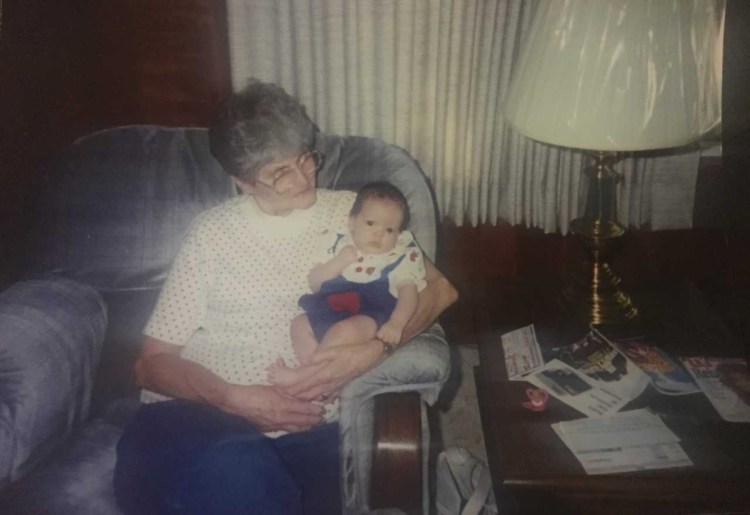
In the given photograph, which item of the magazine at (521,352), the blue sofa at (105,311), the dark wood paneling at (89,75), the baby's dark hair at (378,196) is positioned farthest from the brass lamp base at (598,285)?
the dark wood paneling at (89,75)

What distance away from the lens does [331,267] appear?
1134 mm

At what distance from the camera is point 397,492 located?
41.0 inches

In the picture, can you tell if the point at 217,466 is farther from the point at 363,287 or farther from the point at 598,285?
the point at 598,285

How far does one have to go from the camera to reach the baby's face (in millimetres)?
1110

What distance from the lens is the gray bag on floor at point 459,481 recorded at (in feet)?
4.21

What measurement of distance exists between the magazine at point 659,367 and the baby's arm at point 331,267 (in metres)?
0.58

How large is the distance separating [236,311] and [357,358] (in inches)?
9.6

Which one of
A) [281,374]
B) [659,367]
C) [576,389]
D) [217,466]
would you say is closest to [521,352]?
[576,389]

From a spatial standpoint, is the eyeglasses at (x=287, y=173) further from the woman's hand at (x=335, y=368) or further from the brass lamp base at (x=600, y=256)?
the brass lamp base at (x=600, y=256)

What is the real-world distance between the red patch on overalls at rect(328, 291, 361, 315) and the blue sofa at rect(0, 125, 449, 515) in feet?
0.35

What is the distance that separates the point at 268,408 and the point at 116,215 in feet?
1.77

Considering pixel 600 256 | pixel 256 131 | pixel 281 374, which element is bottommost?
pixel 281 374

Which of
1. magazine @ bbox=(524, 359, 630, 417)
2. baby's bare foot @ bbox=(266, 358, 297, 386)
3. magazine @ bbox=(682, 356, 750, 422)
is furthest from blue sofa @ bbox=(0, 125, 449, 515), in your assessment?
magazine @ bbox=(682, 356, 750, 422)

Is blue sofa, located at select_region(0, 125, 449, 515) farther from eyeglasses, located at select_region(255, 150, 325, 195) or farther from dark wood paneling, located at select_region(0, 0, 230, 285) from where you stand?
eyeglasses, located at select_region(255, 150, 325, 195)
